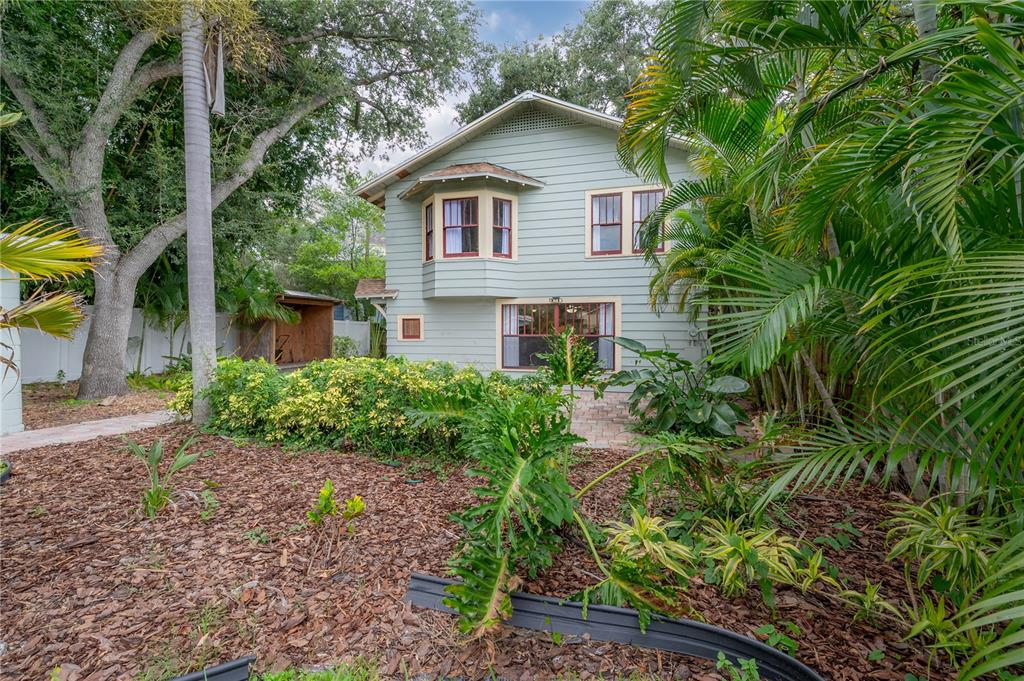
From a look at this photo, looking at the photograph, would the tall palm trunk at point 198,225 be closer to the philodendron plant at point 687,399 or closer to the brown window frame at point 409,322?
the philodendron plant at point 687,399

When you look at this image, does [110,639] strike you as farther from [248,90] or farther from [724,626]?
[248,90]

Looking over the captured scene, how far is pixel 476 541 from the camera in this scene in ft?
6.79

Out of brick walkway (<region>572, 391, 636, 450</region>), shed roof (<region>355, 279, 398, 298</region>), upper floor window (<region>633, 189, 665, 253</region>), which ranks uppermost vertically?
upper floor window (<region>633, 189, 665, 253</region>)

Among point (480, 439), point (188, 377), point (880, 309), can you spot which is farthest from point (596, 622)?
point (188, 377)

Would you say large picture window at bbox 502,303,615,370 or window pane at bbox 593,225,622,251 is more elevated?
window pane at bbox 593,225,622,251

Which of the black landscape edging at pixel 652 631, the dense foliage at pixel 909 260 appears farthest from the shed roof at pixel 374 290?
the black landscape edging at pixel 652 631

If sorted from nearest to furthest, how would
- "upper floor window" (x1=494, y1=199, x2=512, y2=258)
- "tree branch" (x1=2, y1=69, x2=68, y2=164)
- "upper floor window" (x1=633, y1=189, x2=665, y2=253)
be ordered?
1. "tree branch" (x1=2, y1=69, x2=68, y2=164)
2. "upper floor window" (x1=633, y1=189, x2=665, y2=253)
3. "upper floor window" (x1=494, y1=199, x2=512, y2=258)

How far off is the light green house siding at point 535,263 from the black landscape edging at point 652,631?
7167 millimetres

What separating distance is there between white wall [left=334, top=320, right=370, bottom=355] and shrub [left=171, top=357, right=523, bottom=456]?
417 inches

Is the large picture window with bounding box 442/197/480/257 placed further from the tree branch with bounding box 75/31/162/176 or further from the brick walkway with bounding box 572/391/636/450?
the tree branch with bounding box 75/31/162/176

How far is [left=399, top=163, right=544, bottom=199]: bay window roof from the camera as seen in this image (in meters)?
8.58

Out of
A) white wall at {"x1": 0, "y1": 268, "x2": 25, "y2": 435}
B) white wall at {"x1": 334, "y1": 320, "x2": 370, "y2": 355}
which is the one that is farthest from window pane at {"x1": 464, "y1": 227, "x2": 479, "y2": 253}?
white wall at {"x1": 334, "y1": 320, "x2": 370, "y2": 355}

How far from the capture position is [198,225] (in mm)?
5016

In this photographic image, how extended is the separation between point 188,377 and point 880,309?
22.1 ft
